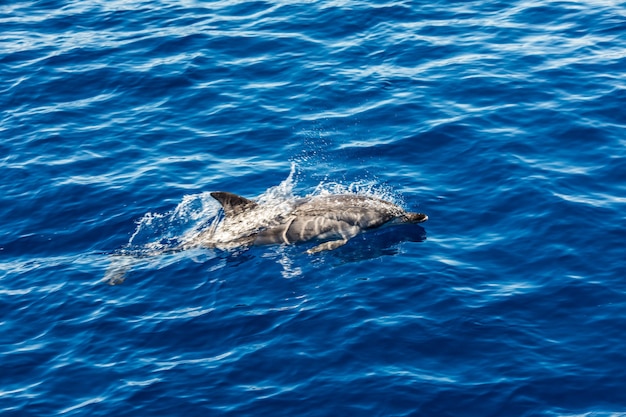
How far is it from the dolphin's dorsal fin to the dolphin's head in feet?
9.95

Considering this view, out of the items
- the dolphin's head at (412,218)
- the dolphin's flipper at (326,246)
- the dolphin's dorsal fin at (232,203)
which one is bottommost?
the dolphin's flipper at (326,246)

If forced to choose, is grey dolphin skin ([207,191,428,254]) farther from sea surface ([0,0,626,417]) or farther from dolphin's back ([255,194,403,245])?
sea surface ([0,0,626,417])

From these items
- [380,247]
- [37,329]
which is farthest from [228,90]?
[37,329]

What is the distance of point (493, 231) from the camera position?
19.7m

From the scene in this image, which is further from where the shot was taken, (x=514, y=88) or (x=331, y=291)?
(x=514, y=88)

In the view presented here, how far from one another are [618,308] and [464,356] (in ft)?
10.1

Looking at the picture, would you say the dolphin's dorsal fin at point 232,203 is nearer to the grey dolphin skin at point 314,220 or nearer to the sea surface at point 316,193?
the grey dolphin skin at point 314,220

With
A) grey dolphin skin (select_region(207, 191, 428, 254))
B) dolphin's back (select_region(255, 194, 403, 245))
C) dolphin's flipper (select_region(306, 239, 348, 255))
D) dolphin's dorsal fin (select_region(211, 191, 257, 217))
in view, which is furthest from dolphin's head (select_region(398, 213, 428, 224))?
dolphin's dorsal fin (select_region(211, 191, 257, 217))

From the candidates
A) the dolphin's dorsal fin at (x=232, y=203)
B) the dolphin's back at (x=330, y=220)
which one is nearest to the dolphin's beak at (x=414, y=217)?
the dolphin's back at (x=330, y=220)

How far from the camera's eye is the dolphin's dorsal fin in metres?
19.6

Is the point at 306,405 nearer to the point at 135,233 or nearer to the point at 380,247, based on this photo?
the point at 380,247

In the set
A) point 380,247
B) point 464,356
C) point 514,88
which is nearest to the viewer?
point 464,356

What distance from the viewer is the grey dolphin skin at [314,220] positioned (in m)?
19.7

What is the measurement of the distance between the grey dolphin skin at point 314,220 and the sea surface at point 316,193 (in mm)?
287
